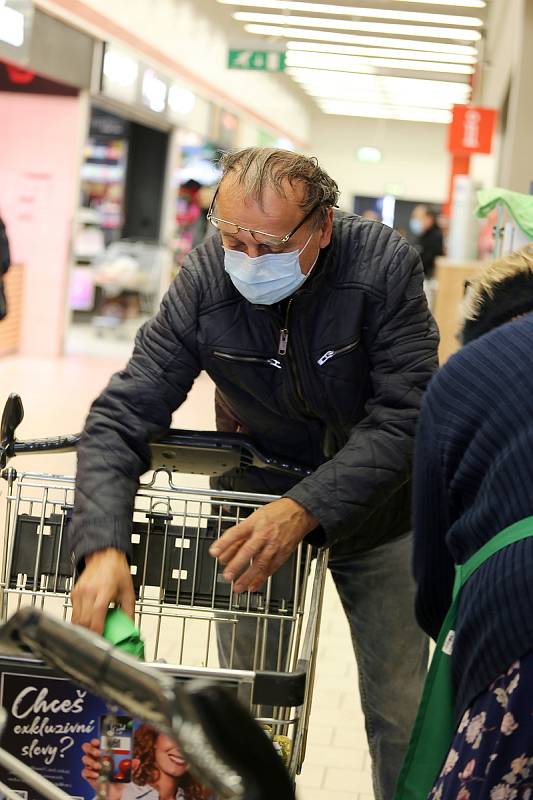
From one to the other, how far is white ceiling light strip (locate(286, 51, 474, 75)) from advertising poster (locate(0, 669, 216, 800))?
19430 mm

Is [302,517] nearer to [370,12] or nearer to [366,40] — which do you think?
[370,12]

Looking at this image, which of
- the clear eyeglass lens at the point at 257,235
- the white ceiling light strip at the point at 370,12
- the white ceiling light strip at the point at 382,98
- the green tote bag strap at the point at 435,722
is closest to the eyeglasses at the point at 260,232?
the clear eyeglass lens at the point at 257,235

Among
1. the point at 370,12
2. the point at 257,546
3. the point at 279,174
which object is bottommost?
the point at 257,546

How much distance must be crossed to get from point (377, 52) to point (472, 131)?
2398 millimetres

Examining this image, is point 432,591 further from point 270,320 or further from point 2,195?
point 2,195

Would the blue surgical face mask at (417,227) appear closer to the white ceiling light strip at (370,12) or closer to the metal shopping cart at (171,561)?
the white ceiling light strip at (370,12)

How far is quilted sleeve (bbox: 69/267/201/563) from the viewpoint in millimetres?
2057

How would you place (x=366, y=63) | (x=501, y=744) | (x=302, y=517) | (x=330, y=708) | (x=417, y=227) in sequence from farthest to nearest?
(x=417, y=227), (x=366, y=63), (x=330, y=708), (x=302, y=517), (x=501, y=744)

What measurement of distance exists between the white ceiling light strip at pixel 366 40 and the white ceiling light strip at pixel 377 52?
11.7 inches

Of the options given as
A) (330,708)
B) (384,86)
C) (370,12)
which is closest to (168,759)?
(330,708)

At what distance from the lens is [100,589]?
1.88 metres

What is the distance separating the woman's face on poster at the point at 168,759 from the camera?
1597 mm

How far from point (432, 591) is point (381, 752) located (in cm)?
89

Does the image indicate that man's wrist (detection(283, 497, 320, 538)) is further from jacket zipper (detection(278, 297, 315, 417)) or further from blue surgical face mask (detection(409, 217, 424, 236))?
blue surgical face mask (detection(409, 217, 424, 236))
